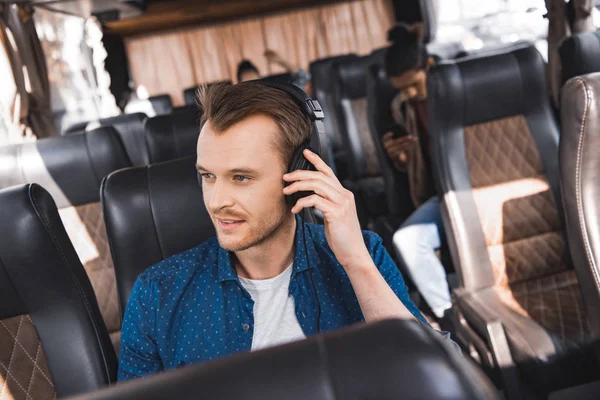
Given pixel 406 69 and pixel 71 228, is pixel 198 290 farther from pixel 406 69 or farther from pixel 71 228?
pixel 406 69

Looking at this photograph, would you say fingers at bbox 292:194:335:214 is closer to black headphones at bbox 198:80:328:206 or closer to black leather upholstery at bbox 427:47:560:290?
black headphones at bbox 198:80:328:206

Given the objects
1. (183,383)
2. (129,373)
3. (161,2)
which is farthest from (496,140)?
(161,2)

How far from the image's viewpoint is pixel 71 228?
7.07ft

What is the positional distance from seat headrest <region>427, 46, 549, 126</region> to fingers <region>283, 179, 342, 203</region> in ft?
3.64

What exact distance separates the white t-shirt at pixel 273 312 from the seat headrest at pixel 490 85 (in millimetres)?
1114

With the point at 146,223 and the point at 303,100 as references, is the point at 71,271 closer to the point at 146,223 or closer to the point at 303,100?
the point at 146,223

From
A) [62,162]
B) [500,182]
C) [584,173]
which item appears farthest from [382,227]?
[584,173]

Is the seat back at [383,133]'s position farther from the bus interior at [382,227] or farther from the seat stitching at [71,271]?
the seat stitching at [71,271]

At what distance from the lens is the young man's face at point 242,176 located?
1.04 m

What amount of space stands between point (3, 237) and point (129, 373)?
375 millimetres

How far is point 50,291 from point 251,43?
7.82 m

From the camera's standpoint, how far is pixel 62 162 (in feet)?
6.80

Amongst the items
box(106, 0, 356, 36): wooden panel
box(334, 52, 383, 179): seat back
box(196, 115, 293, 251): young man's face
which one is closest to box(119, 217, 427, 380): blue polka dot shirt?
box(196, 115, 293, 251): young man's face

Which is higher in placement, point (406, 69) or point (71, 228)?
point (406, 69)
